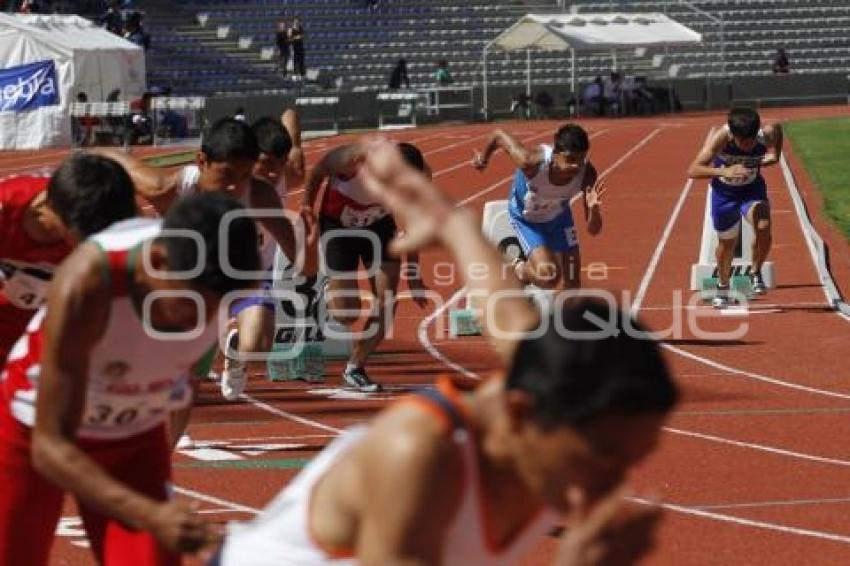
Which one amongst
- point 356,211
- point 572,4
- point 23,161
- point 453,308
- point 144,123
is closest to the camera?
point 356,211

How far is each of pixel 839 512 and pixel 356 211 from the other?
4642 mm

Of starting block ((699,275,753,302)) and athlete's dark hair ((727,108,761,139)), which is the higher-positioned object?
athlete's dark hair ((727,108,761,139))

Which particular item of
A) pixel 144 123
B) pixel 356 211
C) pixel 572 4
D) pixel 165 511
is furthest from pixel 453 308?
pixel 572 4

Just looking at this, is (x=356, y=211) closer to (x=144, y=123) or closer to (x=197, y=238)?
(x=197, y=238)

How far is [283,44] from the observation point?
5194cm

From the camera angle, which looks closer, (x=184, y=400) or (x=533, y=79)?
(x=184, y=400)

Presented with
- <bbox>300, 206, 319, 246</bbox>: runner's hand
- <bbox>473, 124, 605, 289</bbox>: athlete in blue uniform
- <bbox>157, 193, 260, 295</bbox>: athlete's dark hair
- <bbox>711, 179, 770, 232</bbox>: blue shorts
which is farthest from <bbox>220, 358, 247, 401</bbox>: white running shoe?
<bbox>157, 193, 260, 295</bbox>: athlete's dark hair

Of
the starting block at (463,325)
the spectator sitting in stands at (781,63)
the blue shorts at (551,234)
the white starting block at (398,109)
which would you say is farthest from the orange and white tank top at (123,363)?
the spectator sitting in stands at (781,63)

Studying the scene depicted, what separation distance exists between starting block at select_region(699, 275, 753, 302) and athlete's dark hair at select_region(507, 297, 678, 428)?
14.2 meters

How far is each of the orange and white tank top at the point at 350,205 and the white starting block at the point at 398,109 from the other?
3729 cm

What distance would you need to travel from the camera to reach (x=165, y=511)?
427 cm

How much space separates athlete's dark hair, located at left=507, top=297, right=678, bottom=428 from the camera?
309cm

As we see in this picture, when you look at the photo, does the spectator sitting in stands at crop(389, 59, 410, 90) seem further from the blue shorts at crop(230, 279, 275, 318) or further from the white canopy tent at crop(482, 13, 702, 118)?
the blue shorts at crop(230, 279, 275, 318)

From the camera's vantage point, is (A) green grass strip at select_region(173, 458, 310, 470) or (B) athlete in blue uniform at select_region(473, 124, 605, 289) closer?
(A) green grass strip at select_region(173, 458, 310, 470)
